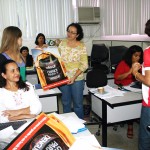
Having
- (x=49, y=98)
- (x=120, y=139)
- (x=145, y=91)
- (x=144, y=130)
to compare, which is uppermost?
(x=145, y=91)

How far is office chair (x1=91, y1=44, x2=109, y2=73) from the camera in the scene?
4.18 metres

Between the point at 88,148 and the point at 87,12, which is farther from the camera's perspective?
the point at 87,12

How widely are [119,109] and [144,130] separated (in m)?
0.51

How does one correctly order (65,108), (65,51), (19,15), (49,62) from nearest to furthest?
(49,62) < (65,51) < (65,108) < (19,15)

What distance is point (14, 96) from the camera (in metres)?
1.79

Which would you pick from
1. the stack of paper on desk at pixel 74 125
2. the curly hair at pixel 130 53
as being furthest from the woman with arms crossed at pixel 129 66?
the stack of paper on desk at pixel 74 125

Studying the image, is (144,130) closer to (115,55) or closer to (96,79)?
(96,79)

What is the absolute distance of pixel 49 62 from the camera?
207cm

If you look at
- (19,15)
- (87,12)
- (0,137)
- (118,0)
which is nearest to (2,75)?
(0,137)

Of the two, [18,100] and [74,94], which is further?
[74,94]

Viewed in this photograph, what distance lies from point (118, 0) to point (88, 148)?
4.84 metres

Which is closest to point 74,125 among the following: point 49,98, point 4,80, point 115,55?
point 4,80

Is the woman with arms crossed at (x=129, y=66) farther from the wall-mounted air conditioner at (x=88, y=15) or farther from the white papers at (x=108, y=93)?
the wall-mounted air conditioner at (x=88, y=15)

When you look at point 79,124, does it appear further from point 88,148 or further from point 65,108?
point 65,108
